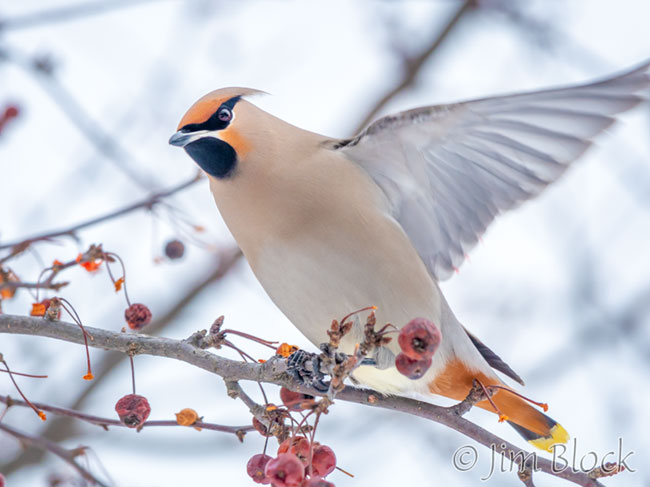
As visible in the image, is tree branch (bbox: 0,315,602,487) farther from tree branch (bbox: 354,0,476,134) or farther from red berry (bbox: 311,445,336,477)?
tree branch (bbox: 354,0,476,134)

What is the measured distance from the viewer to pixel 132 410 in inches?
98.5

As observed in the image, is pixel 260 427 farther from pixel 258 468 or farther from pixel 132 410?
pixel 132 410

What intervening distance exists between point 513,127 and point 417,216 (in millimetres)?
587

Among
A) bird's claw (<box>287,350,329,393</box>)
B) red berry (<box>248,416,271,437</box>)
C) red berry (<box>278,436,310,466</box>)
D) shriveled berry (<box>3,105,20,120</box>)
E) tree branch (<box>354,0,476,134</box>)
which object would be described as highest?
tree branch (<box>354,0,476,134</box>)

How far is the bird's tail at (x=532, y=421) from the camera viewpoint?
351cm

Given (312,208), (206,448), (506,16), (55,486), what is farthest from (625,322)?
(55,486)

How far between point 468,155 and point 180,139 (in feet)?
3.86

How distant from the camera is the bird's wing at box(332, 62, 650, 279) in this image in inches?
118

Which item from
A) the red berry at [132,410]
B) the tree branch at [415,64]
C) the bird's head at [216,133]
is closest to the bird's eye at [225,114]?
the bird's head at [216,133]

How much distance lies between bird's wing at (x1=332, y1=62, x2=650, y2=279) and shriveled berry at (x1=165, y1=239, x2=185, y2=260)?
809 mm

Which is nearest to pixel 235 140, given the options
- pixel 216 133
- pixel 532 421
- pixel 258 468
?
pixel 216 133

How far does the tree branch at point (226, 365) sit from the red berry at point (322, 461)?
0.18 meters

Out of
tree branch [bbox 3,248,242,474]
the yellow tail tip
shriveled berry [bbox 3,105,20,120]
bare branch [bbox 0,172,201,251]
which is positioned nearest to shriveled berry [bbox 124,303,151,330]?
bare branch [bbox 0,172,201,251]

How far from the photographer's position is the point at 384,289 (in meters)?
3.17
